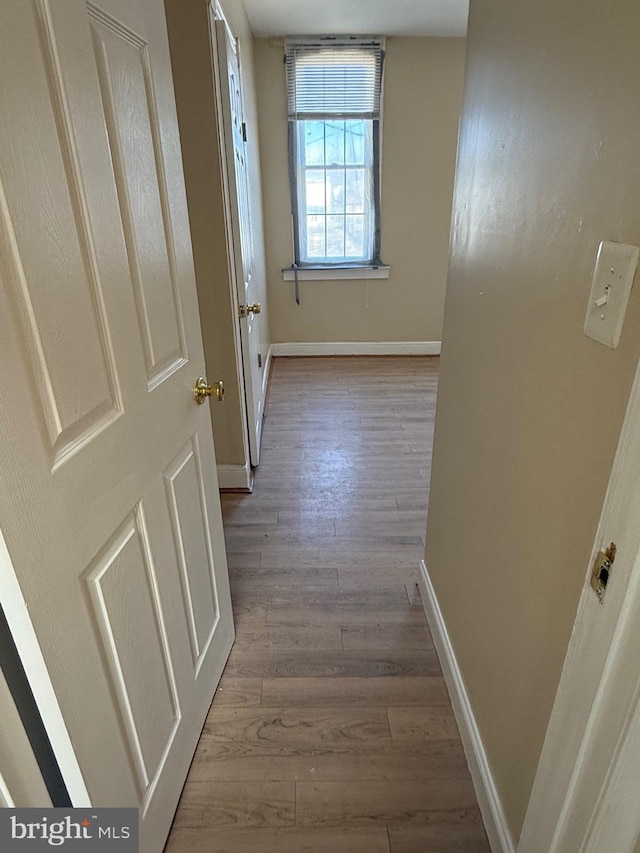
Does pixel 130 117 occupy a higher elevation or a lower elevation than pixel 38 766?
higher

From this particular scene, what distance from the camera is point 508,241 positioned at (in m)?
0.98

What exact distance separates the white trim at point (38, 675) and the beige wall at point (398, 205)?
4.16 meters

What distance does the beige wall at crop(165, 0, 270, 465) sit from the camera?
1825 millimetres

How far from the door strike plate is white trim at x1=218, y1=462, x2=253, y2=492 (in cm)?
206

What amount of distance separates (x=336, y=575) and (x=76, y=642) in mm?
1335

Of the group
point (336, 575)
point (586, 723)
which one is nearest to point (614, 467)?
point (586, 723)

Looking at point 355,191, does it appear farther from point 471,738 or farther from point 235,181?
point 471,738

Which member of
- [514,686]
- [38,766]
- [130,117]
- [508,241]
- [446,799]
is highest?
[130,117]

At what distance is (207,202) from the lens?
2059mm

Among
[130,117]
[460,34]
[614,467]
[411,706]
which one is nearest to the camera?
[614,467]

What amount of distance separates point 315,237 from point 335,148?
0.74 m

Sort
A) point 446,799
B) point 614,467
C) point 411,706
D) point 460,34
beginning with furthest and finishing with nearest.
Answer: point 460,34 → point 411,706 → point 446,799 → point 614,467

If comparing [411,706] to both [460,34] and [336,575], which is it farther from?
[460,34]

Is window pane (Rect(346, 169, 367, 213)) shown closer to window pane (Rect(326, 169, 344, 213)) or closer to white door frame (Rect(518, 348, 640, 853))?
window pane (Rect(326, 169, 344, 213))
